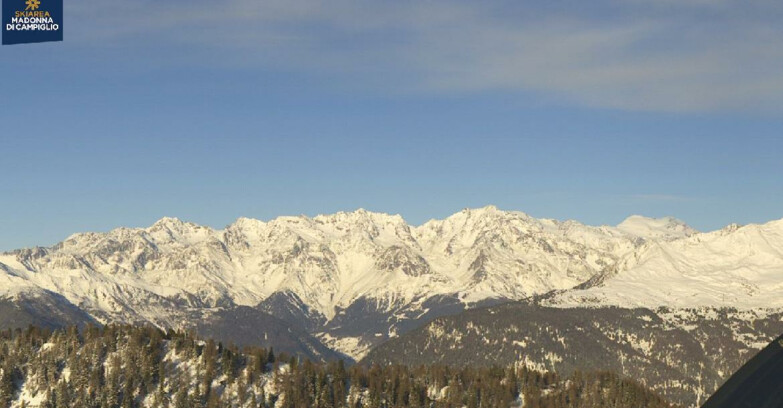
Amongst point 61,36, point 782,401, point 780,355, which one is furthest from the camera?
point 61,36

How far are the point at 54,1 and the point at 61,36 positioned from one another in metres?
12.4

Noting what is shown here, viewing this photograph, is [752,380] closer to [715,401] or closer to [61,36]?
[715,401]

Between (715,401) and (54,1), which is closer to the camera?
(715,401)

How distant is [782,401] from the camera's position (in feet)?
81.2

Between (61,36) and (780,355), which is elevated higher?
(61,36)

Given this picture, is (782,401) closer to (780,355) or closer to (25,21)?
(780,355)

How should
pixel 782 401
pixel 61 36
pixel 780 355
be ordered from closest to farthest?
pixel 782 401 < pixel 780 355 < pixel 61 36

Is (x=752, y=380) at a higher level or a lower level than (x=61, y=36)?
lower

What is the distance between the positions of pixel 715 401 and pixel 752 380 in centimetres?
126

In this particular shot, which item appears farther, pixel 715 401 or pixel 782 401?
pixel 715 401

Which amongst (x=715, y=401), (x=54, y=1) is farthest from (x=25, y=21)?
(x=715, y=401)

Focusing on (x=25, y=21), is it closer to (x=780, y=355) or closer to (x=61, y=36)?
(x=61, y=36)

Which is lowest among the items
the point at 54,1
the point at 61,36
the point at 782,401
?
the point at 782,401

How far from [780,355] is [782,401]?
2.16 metres
